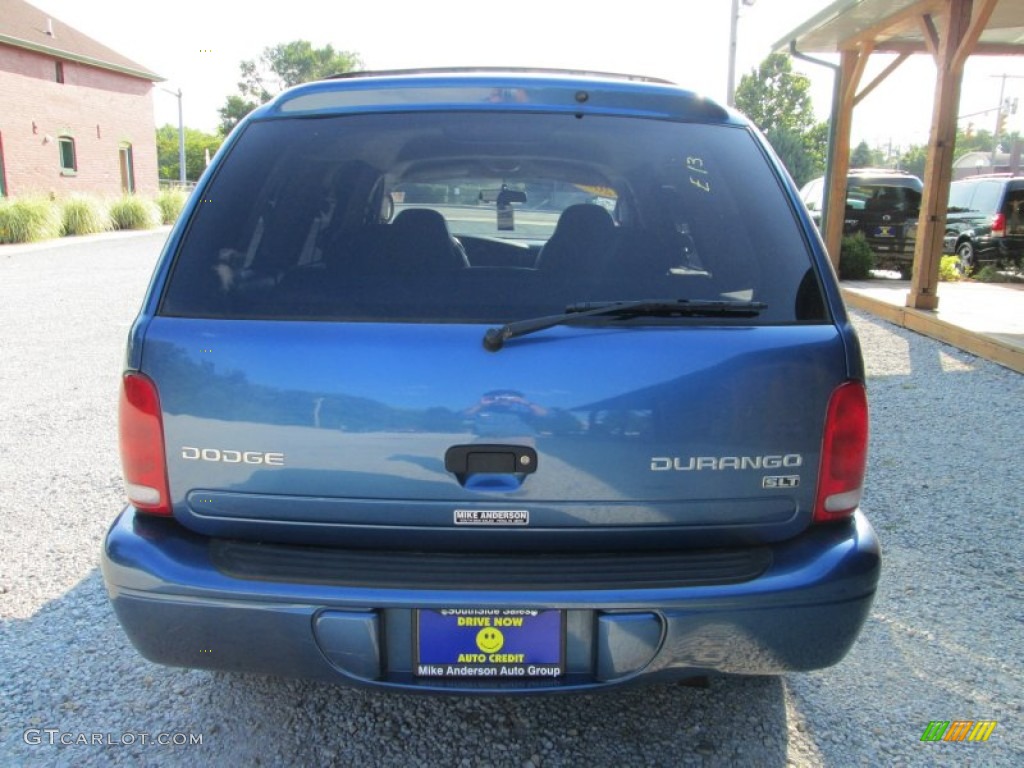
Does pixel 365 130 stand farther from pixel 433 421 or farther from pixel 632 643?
pixel 632 643

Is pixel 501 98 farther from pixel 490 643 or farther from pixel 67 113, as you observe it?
pixel 67 113

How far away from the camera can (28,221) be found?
18688 millimetres

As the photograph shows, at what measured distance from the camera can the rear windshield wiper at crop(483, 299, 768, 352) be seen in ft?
6.09

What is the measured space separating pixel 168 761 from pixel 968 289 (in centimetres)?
1331

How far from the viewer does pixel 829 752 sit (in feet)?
7.63

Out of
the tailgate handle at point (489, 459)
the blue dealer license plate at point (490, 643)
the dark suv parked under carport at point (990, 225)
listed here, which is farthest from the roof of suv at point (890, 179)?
the blue dealer license plate at point (490, 643)

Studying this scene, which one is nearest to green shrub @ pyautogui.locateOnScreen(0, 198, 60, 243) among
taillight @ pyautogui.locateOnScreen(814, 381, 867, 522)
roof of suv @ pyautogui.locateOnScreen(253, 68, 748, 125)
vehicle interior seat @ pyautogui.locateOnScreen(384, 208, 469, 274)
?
roof of suv @ pyautogui.locateOnScreen(253, 68, 748, 125)

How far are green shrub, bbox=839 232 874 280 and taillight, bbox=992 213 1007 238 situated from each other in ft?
8.95

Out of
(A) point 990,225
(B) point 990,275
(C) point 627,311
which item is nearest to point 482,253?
(C) point 627,311

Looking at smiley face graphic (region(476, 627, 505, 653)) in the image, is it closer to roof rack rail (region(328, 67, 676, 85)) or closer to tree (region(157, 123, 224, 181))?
roof rack rail (region(328, 67, 676, 85))

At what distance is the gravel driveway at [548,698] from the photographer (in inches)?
91.1

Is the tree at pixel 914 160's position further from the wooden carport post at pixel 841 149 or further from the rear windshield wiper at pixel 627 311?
the rear windshield wiper at pixel 627 311

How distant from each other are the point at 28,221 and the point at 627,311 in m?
20.4

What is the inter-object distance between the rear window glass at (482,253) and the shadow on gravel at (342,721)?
1.08 m
